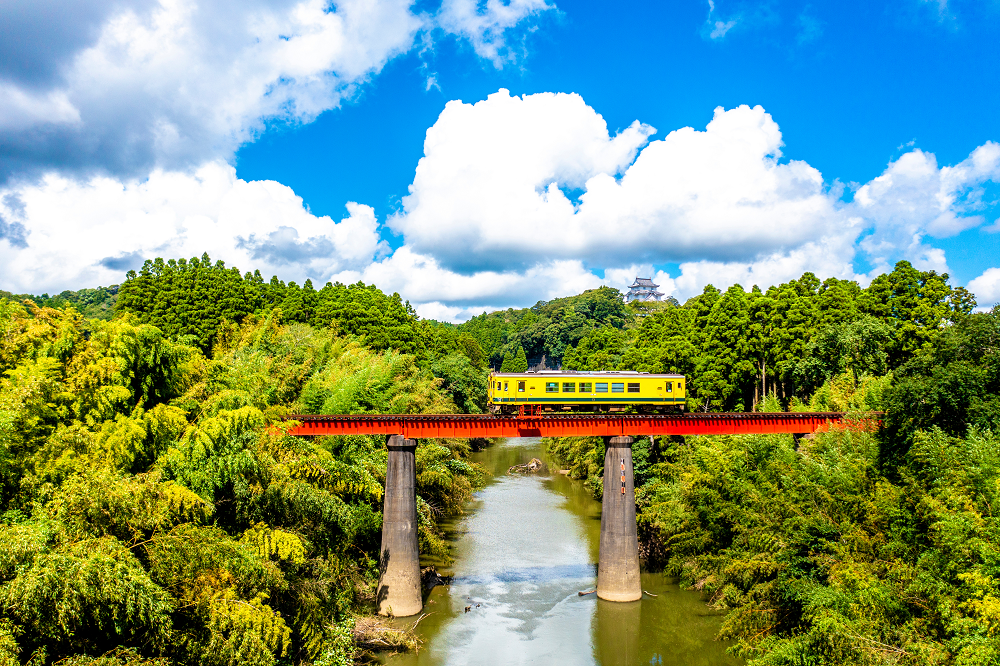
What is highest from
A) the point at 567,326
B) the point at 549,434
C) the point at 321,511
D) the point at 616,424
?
the point at 567,326

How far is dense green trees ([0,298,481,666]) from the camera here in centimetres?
1086

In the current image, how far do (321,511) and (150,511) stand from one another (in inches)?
302

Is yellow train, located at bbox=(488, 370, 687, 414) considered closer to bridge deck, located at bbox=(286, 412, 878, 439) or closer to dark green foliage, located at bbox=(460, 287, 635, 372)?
bridge deck, located at bbox=(286, 412, 878, 439)

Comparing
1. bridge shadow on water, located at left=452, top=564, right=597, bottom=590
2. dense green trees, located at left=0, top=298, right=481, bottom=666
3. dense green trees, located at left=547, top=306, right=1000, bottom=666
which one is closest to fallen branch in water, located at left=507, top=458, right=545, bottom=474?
bridge shadow on water, located at left=452, top=564, right=597, bottom=590

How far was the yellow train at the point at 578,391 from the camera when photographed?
29.6 m

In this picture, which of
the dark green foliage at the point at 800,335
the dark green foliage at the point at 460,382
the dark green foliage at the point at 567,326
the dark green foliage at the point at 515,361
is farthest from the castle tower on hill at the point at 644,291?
the dark green foliage at the point at 800,335

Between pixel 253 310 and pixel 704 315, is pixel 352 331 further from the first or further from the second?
pixel 704 315

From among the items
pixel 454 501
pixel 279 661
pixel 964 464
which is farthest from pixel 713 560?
pixel 454 501

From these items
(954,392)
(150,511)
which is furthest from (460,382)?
(150,511)

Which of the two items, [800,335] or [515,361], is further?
[515,361]

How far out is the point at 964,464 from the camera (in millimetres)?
17172

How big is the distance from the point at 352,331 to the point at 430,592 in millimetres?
34614

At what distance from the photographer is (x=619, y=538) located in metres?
27.3

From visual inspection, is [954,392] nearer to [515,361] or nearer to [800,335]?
[800,335]
